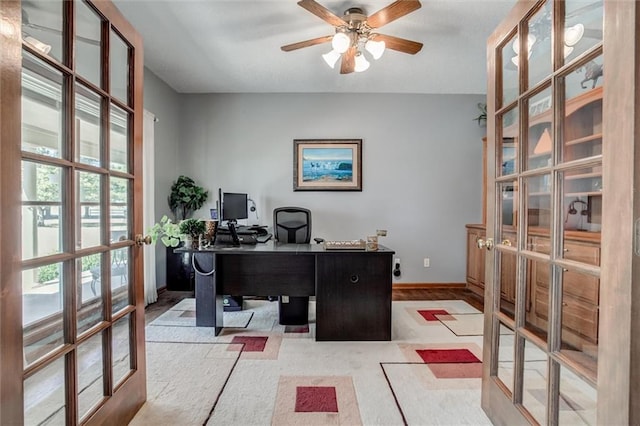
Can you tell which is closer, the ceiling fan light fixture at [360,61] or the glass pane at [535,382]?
the glass pane at [535,382]

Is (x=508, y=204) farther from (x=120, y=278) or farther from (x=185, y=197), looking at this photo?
(x=185, y=197)

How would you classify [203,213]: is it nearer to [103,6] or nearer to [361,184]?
[361,184]

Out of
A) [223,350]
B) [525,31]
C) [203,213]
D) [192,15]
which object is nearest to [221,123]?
[203,213]

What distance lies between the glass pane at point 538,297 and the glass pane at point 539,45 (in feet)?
2.39

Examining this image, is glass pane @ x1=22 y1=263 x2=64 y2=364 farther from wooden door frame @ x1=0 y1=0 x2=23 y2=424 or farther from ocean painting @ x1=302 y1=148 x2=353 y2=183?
ocean painting @ x1=302 y1=148 x2=353 y2=183

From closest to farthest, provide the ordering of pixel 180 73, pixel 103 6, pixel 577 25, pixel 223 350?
1. pixel 577 25
2. pixel 103 6
3. pixel 223 350
4. pixel 180 73

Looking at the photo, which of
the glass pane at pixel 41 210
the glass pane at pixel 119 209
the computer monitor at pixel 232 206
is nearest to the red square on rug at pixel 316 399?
the glass pane at pixel 119 209

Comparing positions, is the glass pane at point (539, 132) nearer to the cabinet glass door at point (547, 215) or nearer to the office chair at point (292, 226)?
the cabinet glass door at point (547, 215)

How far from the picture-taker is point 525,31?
1.35 meters

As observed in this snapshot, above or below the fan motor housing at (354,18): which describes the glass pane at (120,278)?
below

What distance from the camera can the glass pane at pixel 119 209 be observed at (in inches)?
57.5

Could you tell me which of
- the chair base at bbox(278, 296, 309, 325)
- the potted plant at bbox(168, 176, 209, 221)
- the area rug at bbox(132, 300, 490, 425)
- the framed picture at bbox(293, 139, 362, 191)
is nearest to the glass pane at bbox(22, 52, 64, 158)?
the area rug at bbox(132, 300, 490, 425)

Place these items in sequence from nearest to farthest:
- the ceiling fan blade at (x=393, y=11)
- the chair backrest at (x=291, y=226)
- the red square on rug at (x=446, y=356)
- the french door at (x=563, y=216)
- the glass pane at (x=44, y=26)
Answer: the french door at (x=563, y=216) → the glass pane at (x=44, y=26) → the ceiling fan blade at (x=393, y=11) → the red square on rug at (x=446, y=356) → the chair backrest at (x=291, y=226)

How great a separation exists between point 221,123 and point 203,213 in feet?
4.05
